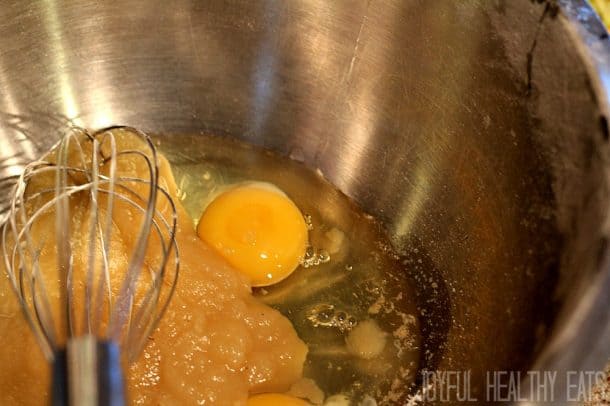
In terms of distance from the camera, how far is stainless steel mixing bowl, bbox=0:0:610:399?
92cm

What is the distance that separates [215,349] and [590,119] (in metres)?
0.77

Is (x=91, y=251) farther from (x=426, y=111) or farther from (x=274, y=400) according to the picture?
(x=426, y=111)

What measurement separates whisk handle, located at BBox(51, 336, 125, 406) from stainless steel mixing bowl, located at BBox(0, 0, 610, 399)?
1.73 feet

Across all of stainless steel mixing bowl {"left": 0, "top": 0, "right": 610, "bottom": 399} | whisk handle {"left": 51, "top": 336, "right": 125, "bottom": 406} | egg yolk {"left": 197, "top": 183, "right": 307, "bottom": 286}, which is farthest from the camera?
egg yolk {"left": 197, "top": 183, "right": 307, "bottom": 286}

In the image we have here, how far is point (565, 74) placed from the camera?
38.4 inches

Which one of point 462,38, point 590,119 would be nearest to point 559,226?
point 590,119

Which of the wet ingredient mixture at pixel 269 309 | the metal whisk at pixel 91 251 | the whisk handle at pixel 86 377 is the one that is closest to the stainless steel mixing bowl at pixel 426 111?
the wet ingredient mixture at pixel 269 309

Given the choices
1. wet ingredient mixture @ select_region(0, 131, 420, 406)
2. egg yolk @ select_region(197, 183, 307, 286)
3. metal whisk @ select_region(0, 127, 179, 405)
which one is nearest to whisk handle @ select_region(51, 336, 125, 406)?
metal whisk @ select_region(0, 127, 179, 405)

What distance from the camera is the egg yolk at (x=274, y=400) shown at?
1110mm

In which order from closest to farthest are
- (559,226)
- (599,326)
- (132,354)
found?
(599,326) < (559,226) < (132,354)

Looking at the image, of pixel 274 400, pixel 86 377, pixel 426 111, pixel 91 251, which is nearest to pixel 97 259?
pixel 91 251

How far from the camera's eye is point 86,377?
66cm

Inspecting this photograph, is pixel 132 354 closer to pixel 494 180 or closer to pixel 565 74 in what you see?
pixel 494 180

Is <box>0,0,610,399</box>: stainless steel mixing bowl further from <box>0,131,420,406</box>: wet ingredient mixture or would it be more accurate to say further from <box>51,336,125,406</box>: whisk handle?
<box>51,336,125,406</box>: whisk handle
